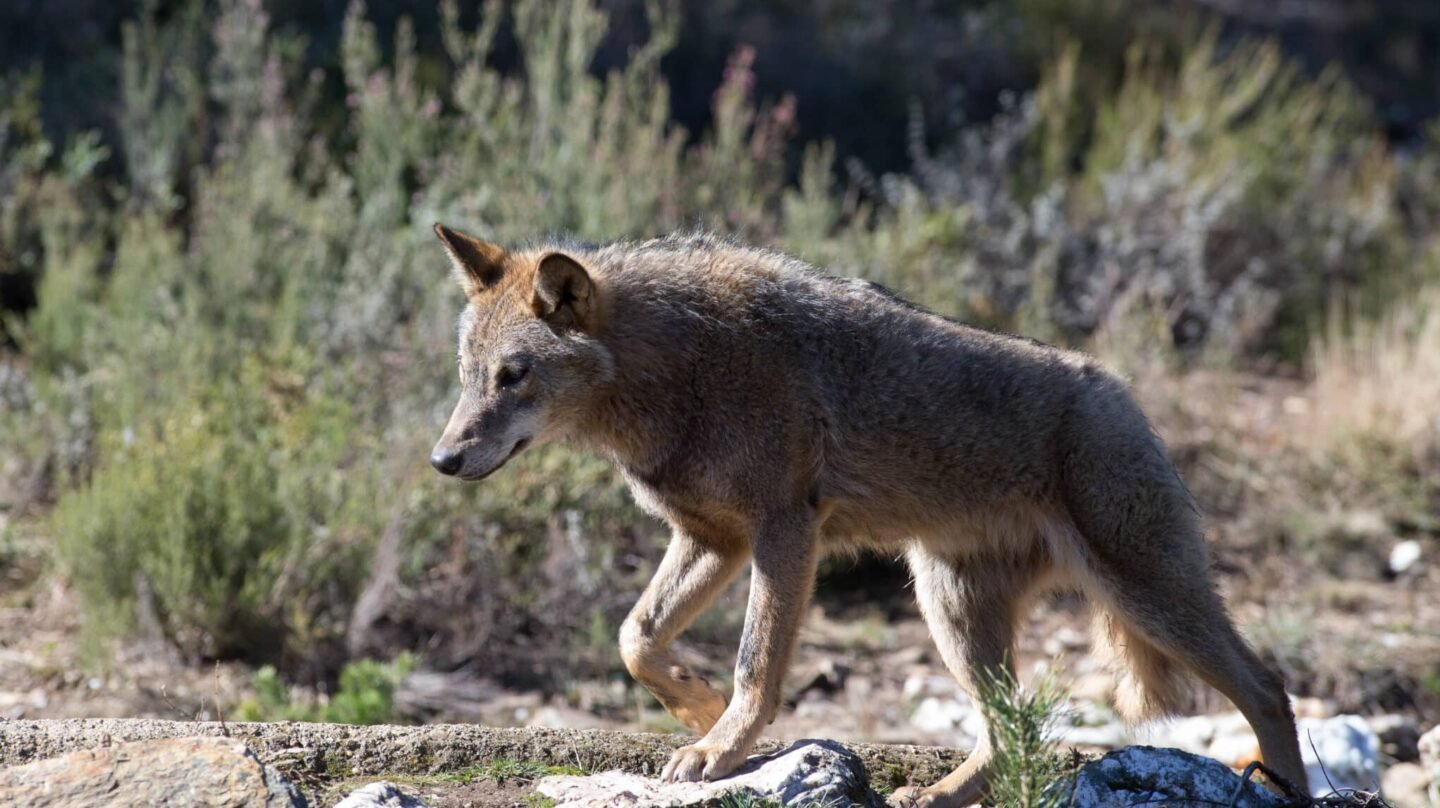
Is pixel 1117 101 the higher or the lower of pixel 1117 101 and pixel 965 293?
the higher

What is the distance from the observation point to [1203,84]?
1403cm

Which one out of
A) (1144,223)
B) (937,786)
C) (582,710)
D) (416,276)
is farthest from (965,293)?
(937,786)

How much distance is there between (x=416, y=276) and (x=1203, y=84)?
8.01 meters

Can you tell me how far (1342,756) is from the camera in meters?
6.74

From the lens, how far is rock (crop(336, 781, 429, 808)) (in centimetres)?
427

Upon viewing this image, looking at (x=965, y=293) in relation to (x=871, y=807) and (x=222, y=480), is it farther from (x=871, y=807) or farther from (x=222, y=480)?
(x=871, y=807)

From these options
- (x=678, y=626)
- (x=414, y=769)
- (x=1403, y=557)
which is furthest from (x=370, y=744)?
(x=1403, y=557)

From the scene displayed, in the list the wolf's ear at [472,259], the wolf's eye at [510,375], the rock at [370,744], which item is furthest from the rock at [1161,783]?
the wolf's ear at [472,259]

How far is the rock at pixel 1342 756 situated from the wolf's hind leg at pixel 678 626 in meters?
2.91

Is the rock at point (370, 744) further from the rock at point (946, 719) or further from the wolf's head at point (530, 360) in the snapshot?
the rock at point (946, 719)

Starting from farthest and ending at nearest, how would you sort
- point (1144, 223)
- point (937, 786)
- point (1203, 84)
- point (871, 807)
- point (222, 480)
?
point (1203, 84) < point (1144, 223) < point (222, 480) < point (937, 786) < point (871, 807)

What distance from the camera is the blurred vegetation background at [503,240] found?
7.98m

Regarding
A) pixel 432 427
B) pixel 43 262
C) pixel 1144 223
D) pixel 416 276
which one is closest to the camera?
pixel 432 427

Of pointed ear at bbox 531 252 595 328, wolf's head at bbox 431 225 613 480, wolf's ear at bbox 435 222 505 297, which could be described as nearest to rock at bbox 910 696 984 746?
wolf's head at bbox 431 225 613 480
